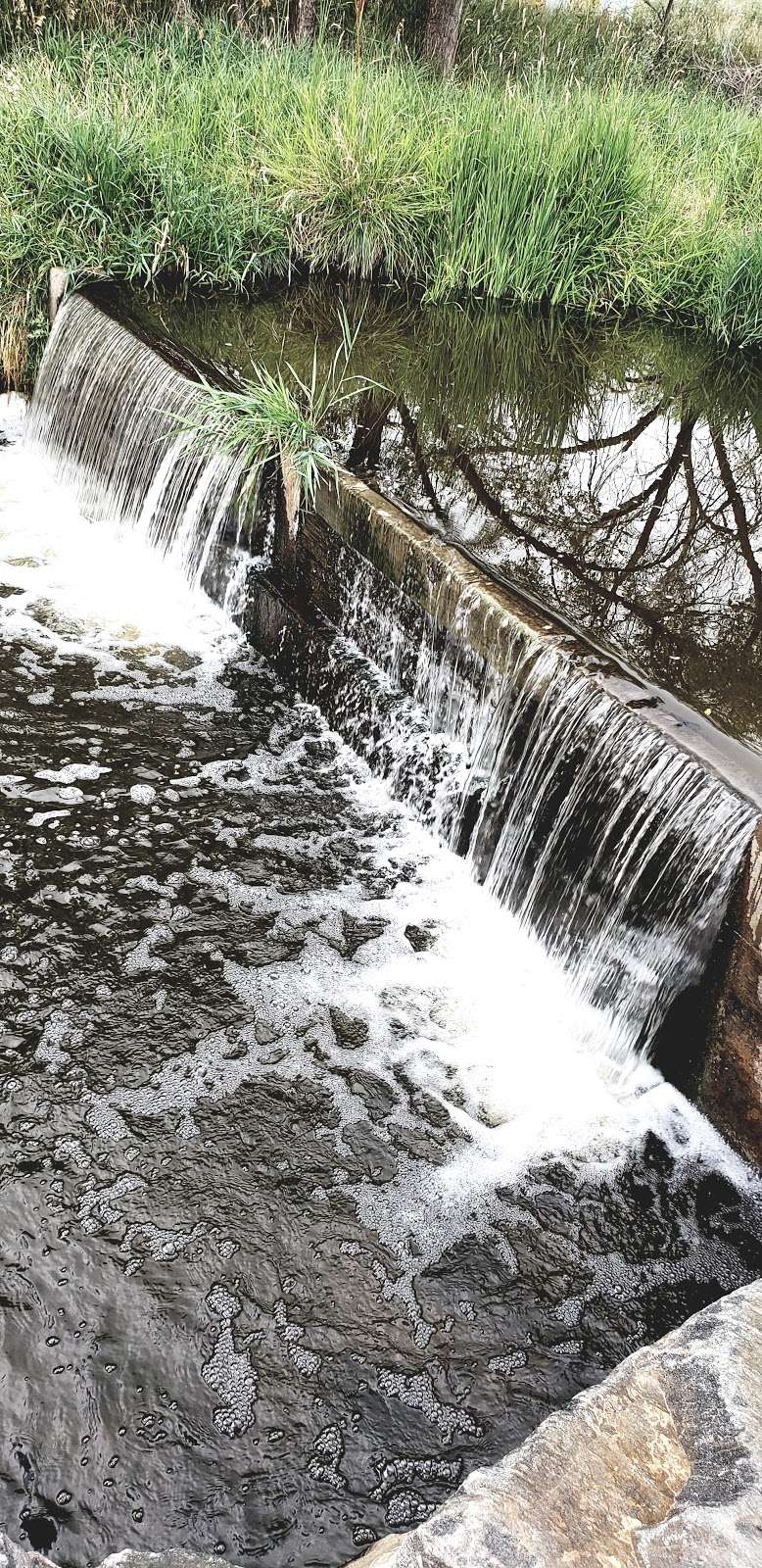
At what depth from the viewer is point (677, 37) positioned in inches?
602

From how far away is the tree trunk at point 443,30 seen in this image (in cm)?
1087

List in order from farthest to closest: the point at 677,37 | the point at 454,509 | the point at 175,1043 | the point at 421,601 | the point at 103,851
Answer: the point at 677,37 < the point at 454,509 < the point at 421,601 < the point at 103,851 < the point at 175,1043

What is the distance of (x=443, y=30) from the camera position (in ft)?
35.9

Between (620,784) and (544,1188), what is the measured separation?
3.94 feet

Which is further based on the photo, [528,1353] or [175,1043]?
[175,1043]

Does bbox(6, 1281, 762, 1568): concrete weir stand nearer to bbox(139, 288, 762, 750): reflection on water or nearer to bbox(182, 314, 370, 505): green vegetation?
bbox(139, 288, 762, 750): reflection on water

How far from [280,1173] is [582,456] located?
13.0ft

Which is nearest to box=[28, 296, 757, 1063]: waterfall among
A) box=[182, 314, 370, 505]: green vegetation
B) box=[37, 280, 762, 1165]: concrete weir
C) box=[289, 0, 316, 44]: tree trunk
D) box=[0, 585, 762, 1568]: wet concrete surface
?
box=[37, 280, 762, 1165]: concrete weir

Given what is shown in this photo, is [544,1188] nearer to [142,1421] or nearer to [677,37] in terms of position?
[142,1421]

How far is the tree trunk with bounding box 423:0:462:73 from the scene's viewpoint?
10.9 metres

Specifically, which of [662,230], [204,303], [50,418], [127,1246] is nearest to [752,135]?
[662,230]

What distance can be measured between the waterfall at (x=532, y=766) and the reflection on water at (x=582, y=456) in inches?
15.9

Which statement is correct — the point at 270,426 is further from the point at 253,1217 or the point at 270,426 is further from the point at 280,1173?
the point at 253,1217

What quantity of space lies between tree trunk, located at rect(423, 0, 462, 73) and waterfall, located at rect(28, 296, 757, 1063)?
775cm
